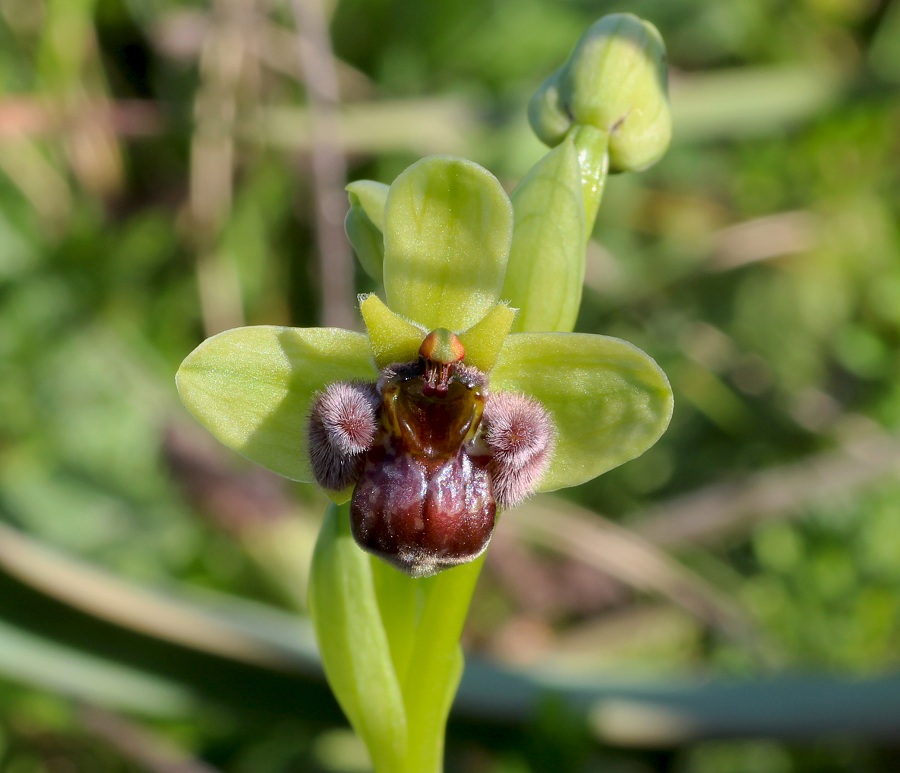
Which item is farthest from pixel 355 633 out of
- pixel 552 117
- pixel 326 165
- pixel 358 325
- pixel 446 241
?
pixel 326 165

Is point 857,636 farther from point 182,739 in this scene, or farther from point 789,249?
point 182,739

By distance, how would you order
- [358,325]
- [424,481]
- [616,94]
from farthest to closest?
[358,325] → [616,94] → [424,481]

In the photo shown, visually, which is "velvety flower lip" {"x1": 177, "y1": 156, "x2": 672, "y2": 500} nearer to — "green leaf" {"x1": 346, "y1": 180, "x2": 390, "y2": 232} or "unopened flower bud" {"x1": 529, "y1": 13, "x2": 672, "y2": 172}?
"green leaf" {"x1": 346, "y1": 180, "x2": 390, "y2": 232}

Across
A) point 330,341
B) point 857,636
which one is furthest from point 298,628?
point 857,636

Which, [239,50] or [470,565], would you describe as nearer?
[470,565]

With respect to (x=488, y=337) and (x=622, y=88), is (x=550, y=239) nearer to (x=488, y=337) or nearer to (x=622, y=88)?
(x=488, y=337)

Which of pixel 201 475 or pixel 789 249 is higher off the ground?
pixel 789 249
